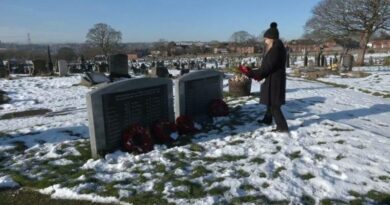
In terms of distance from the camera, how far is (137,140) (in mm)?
6965

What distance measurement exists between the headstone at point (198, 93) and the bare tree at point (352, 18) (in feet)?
97.5

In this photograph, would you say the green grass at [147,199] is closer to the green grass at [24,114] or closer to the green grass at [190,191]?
the green grass at [190,191]

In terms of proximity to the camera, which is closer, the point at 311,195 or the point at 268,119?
the point at 311,195

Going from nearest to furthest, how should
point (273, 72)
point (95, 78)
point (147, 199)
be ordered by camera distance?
point (147, 199), point (273, 72), point (95, 78)

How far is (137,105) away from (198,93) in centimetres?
223

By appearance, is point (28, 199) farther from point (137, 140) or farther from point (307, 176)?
point (307, 176)

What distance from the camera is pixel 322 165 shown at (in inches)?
224

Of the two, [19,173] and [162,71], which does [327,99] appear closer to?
[19,173]

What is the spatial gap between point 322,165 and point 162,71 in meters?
17.5

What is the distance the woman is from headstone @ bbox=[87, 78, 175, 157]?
191cm

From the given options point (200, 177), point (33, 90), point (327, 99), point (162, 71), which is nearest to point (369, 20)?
point (162, 71)

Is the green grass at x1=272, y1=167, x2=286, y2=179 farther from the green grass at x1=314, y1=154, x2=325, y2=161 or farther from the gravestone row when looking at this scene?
the gravestone row

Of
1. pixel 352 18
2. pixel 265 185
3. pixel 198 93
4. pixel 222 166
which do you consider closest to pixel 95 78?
pixel 198 93

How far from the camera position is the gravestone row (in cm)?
663
